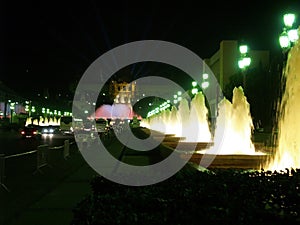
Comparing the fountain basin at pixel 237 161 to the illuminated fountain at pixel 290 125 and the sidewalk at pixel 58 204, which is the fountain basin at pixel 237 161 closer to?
the illuminated fountain at pixel 290 125

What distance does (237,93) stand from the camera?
2312 centimetres

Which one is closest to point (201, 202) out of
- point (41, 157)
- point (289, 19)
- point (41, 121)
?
point (41, 157)

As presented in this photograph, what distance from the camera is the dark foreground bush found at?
15.1 feet

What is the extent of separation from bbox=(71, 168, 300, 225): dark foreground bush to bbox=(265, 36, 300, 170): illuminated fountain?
23.4 feet

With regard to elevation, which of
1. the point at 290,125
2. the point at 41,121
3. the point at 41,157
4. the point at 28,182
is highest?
the point at 41,121

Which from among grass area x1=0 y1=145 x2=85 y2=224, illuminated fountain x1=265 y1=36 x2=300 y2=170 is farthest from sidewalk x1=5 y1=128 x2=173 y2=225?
illuminated fountain x1=265 y1=36 x2=300 y2=170

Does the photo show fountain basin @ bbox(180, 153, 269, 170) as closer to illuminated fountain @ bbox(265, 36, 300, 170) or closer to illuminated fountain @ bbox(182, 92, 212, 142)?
illuminated fountain @ bbox(265, 36, 300, 170)

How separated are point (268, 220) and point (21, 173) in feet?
48.7

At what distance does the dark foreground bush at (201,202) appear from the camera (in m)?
4.61

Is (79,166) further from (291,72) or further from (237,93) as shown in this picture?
(291,72)

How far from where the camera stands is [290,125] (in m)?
14.7

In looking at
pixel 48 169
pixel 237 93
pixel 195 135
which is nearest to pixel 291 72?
pixel 237 93

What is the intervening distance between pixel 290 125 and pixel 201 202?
32.2 feet

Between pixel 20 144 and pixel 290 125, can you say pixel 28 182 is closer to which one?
pixel 290 125
